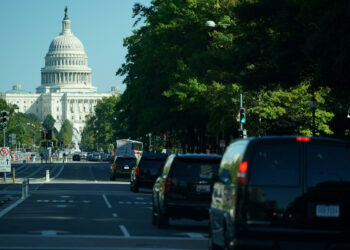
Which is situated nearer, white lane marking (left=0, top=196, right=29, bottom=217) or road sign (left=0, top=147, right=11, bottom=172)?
white lane marking (left=0, top=196, right=29, bottom=217)

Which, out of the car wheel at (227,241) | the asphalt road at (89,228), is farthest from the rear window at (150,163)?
the car wheel at (227,241)

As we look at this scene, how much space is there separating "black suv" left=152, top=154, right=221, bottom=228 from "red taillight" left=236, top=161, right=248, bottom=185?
336 inches

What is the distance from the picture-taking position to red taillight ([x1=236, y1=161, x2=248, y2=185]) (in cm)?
1268

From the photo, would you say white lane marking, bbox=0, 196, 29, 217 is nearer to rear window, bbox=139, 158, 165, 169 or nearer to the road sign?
rear window, bbox=139, 158, 165, 169

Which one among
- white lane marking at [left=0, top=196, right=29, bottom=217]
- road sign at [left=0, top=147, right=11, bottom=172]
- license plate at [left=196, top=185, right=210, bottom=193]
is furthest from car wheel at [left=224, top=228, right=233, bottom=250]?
road sign at [left=0, top=147, right=11, bottom=172]

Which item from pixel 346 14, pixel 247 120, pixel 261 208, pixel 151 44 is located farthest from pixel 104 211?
pixel 151 44

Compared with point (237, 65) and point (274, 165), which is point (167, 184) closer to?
point (274, 165)

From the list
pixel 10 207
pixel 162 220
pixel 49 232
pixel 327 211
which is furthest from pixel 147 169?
pixel 327 211

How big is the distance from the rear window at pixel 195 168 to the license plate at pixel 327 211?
895 cm

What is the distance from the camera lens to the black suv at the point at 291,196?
12602mm

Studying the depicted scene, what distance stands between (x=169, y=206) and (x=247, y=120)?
3429cm

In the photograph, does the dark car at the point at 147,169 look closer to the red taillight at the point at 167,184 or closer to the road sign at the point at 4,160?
the road sign at the point at 4,160

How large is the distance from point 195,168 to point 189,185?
0.39 meters

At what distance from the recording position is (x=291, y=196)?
1261 centimetres
